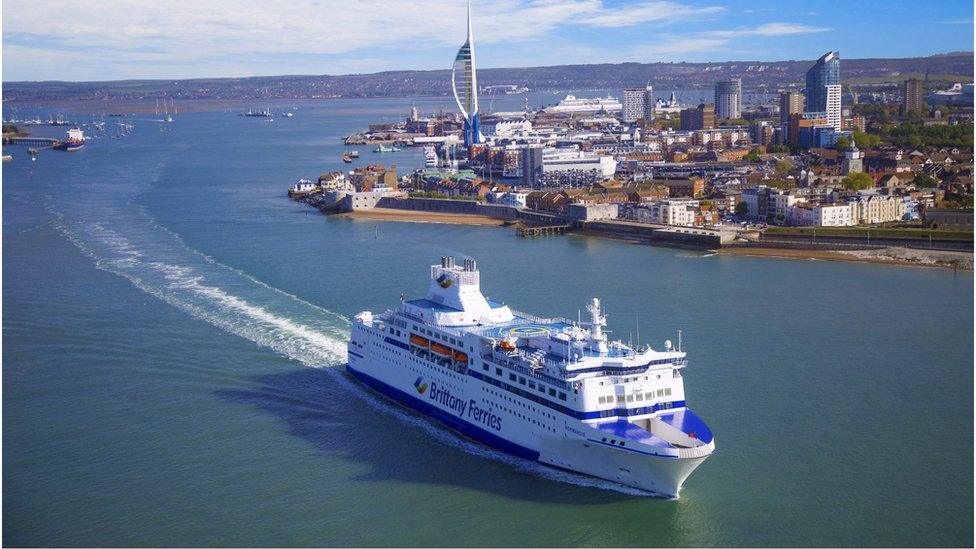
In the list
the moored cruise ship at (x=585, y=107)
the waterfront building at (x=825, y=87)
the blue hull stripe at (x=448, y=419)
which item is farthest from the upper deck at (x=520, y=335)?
the moored cruise ship at (x=585, y=107)

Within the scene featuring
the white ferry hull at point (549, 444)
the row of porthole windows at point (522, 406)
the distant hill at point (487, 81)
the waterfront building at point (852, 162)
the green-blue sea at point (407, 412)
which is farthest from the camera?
the distant hill at point (487, 81)

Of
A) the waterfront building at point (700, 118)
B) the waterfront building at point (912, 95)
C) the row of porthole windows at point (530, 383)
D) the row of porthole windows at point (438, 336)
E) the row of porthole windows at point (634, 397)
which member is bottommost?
the row of porthole windows at point (634, 397)

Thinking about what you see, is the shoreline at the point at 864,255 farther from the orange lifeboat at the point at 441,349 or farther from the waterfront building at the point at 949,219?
the orange lifeboat at the point at 441,349

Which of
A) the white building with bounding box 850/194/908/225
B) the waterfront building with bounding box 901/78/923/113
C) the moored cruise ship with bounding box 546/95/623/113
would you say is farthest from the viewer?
the moored cruise ship with bounding box 546/95/623/113

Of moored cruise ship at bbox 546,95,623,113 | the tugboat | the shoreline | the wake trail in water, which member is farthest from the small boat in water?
moored cruise ship at bbox 546,95,623,113

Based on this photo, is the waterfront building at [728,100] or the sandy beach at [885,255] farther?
the waterfront building at [728,100]

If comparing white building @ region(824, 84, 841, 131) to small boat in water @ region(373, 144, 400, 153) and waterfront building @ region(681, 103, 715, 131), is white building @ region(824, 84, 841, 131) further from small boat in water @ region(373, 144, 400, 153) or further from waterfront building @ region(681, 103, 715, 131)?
small boat in water @ region(373, 144, 400, 153)
